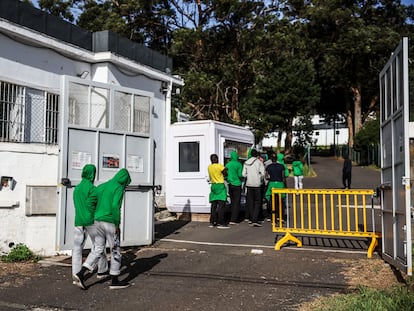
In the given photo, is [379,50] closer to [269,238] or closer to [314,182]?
[314,182]

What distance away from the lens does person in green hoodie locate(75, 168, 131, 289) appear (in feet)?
21.7

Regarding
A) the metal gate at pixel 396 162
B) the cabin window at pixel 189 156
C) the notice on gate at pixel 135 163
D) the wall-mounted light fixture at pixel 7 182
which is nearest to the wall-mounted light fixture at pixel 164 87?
the cabin window at pixel 189 156

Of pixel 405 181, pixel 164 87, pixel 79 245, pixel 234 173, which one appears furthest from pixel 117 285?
pixel 164 87

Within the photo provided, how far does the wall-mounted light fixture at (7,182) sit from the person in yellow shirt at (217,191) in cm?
492

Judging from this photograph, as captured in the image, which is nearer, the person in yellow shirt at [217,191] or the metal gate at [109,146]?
the metal gate at [109,146]

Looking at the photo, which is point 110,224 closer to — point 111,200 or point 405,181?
point 111,200

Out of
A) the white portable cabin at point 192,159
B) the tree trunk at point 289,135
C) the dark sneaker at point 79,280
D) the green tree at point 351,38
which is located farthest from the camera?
the green tree at point 351,38

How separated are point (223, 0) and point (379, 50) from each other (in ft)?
50.2

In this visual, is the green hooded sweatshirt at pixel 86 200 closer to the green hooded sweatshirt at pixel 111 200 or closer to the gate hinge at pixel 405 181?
the green hooded sweatshirt at pixel 111 200

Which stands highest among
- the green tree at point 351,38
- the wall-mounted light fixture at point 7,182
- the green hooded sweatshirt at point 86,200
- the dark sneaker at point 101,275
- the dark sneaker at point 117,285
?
the green tree at point 351,38

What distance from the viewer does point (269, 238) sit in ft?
33.8

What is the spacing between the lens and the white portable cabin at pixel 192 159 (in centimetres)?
1279

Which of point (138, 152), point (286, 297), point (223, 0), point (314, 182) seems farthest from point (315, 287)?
point (223, 0)

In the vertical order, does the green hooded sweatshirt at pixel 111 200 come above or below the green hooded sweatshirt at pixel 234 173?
below
